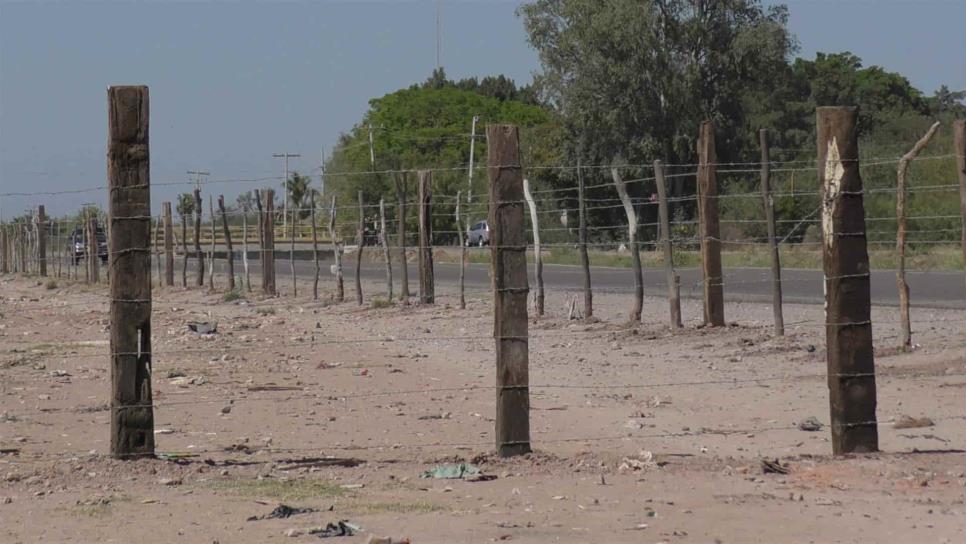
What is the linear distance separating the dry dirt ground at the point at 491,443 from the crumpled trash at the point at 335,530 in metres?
0.09

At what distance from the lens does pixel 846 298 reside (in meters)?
7.83

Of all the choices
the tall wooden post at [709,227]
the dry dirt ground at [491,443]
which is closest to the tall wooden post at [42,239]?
the dry dirt ground at [491,443]

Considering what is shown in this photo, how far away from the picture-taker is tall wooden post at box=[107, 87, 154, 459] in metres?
7.88

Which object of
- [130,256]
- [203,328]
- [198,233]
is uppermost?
[198,233]

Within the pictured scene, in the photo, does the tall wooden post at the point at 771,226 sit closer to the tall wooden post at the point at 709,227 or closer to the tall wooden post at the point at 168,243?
the tall wooden post at the point at 709,227

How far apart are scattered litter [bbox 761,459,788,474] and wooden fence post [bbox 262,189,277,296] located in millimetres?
21700

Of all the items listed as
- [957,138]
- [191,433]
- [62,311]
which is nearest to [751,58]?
[62,311]

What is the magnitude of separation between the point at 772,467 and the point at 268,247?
74.4 ft

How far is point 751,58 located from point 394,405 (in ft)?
126

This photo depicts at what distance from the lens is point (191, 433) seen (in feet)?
31.6

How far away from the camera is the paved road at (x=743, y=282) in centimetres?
2077

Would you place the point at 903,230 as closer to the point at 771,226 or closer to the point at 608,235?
the point at 771,226

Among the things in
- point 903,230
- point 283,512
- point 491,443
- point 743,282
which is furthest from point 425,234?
point 283,512

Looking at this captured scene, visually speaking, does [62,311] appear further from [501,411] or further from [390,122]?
[390,122]
